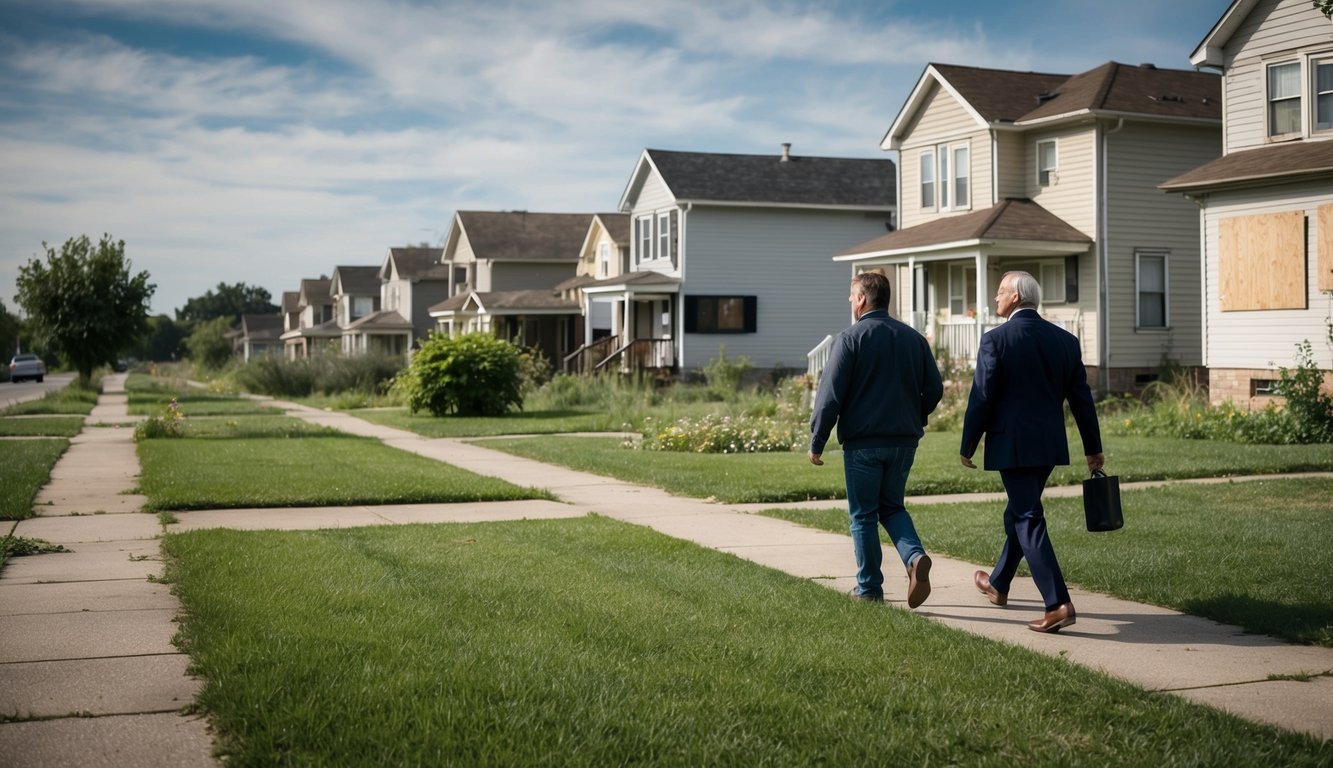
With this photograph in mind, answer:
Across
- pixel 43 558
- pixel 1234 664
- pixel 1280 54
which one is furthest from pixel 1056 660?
pixel 1280 54

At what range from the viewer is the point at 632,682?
538cm

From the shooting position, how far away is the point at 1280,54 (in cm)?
2212

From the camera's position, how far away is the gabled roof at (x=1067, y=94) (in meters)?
27.2

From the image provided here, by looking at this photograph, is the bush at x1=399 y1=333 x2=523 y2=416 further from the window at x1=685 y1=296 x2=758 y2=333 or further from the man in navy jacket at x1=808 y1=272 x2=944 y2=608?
the man in navy jacket at x1=808 y1=272 x2=944 y2=608

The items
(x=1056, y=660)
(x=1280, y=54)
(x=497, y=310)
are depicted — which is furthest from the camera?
(x=497, y=310)

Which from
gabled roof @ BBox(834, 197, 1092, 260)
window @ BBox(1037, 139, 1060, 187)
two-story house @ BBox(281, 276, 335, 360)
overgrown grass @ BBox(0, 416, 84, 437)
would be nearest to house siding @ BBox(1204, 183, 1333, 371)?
gabled roof @ BBox(834, 197, 1092, 260)

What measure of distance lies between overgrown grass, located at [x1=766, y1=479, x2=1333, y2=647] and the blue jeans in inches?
61.9

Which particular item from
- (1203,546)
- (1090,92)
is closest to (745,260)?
(1090,92)

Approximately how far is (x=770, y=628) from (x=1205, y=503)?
660cm

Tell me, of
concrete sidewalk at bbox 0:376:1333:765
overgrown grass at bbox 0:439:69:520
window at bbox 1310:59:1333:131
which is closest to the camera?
concrete sidewalk at bbox 0:376:1333:765

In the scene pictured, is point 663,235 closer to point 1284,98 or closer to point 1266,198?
point 1284,98

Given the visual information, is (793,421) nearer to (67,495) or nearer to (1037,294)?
(67,495)

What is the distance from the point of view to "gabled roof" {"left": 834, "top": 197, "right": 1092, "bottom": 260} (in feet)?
87.1

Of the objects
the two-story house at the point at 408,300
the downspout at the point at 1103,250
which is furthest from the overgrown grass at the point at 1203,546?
the two-story house at the point at 408,300
